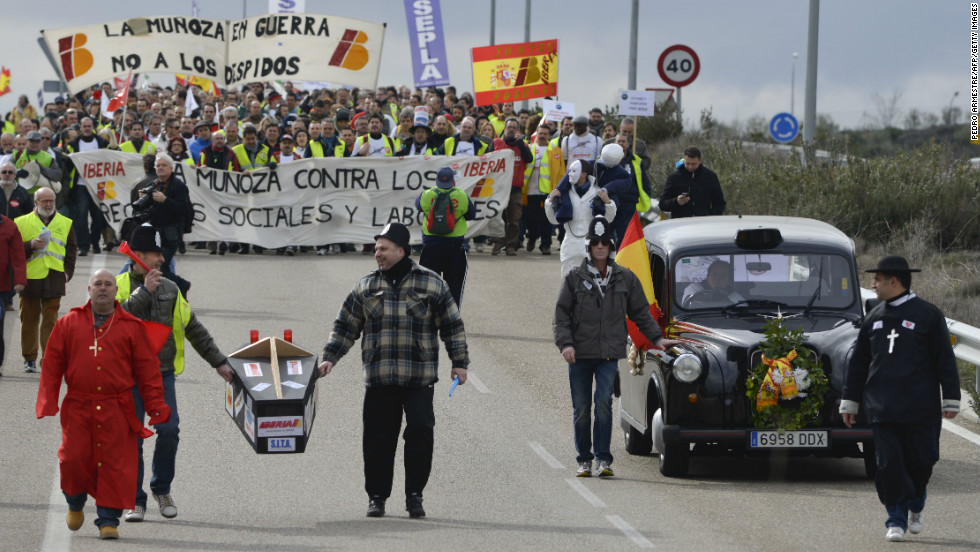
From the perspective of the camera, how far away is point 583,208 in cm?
1625

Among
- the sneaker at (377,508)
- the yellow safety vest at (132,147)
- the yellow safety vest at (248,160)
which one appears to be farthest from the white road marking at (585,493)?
the yellow safety vest at (132,147)

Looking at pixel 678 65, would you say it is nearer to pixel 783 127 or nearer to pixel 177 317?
pixel 783 127

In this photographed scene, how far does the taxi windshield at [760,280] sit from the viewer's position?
1186cm

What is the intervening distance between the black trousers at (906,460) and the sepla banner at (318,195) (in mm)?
16191

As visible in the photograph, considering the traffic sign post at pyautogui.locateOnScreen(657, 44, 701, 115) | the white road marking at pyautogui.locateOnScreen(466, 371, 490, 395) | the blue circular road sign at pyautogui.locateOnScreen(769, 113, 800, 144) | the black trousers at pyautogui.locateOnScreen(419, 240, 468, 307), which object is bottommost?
the white road marking at pyautogui.locateOnScreen(466, 371, 490, 395)

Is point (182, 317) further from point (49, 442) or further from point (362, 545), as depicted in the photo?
point (49, 442)

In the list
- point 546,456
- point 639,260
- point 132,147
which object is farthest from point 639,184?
point 132,147

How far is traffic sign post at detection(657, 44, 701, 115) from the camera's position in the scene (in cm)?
2505

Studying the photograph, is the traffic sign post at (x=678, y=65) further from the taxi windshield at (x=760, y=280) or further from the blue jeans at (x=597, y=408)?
the blue jeans at (x=597, y=408)

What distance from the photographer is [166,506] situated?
388 inches

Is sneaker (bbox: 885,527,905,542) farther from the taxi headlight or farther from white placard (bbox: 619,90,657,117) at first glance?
white placard (bbox: 619,90,657,117)

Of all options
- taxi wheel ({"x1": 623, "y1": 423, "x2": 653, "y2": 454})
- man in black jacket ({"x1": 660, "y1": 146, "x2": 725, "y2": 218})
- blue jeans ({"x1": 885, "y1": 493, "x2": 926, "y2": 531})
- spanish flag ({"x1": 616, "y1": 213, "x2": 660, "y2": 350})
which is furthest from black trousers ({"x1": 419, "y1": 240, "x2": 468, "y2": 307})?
blue jeans ({"x1": 885, "y1": 493, "x2": 926, "y2": 531})

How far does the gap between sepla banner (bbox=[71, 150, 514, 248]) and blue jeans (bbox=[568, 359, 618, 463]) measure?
14096 millimetres

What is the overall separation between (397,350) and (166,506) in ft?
5.74
